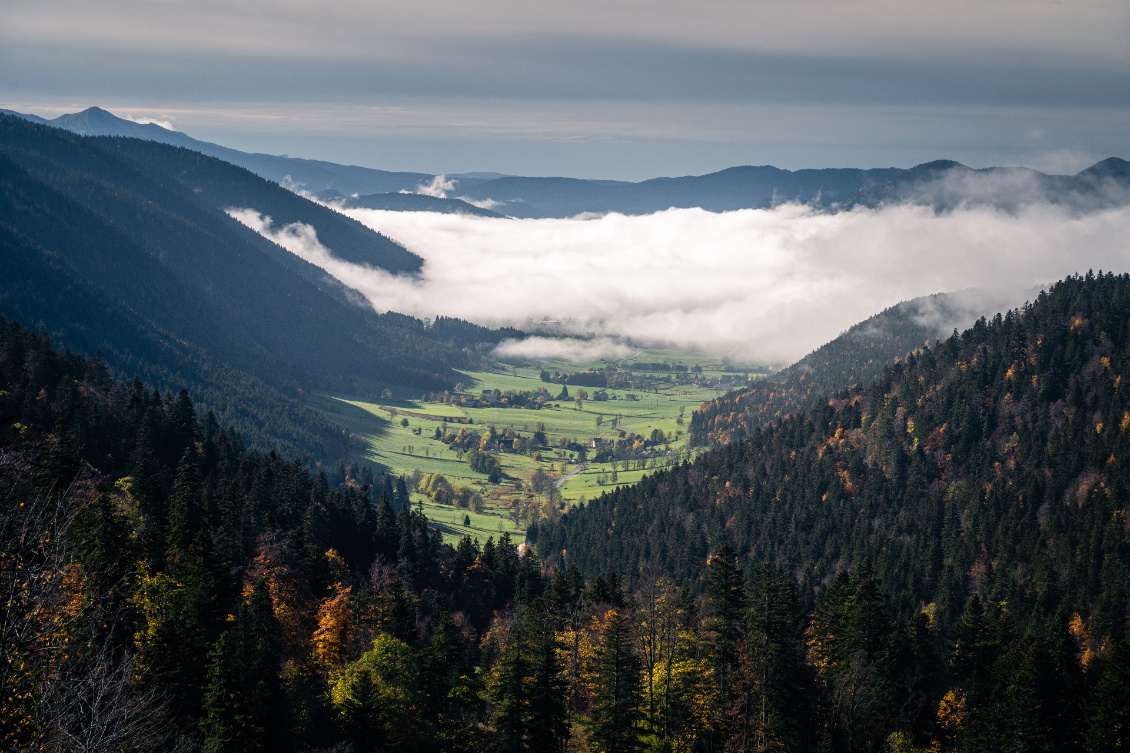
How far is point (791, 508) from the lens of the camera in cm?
19738

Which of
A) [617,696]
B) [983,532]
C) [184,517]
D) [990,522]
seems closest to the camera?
[617,696]

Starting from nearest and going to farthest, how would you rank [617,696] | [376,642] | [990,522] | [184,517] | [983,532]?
[617,696] < [376,642] < [184,517] < [983,532] < [990,522]

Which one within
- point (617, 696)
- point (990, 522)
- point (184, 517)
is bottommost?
point (990, 522)

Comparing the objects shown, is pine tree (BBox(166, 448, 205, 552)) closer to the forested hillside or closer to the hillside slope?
the forested hillside

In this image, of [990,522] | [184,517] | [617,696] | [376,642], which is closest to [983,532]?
[990,522]

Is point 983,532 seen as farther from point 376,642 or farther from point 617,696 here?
point 376,642

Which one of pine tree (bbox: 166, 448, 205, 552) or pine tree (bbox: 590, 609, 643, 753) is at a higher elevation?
pine tree (bbox: 166, 448, 205, 552)

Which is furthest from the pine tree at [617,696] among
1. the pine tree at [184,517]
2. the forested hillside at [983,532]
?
the pine tree at [184,517]

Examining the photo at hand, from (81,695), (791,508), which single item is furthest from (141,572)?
(791,508)

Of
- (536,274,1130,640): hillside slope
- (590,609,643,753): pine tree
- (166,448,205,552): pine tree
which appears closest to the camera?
(590,609,643,753): pine tree

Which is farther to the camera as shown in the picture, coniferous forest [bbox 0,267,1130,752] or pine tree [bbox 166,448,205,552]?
pine tree [bbox 166,448,205,552]

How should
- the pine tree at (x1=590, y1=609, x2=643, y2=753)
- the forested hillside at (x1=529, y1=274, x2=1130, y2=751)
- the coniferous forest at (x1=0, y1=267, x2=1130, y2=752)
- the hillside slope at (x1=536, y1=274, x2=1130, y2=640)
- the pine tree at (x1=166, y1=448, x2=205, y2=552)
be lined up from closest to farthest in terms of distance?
the coniferous forest at (x1=0, y1=267, x2=1130, y2=752) → the pine tree at (x1=590, y1=609, x2=643, y2=753) → the pine tree at (x1=166, y1=448, x2=205, y2=552) → the forested hillside at (x1=529, y1=274, x2=1130, y2=751) → the hillside slope at (x1=536, y1=274, x2=1130, y2=640)

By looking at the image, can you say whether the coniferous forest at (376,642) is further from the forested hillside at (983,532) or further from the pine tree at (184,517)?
the forested hillside at (983,532)

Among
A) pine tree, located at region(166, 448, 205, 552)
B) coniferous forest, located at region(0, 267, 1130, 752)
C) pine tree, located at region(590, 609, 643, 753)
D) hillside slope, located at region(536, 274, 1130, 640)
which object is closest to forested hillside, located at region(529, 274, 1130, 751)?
hillside slope, located at region(536, 274, 1130, 640)
